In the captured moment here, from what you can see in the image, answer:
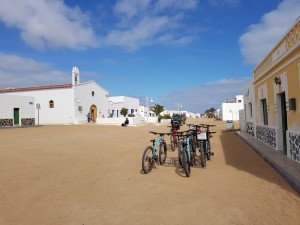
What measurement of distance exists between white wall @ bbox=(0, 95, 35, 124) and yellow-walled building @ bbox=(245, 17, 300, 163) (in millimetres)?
24326

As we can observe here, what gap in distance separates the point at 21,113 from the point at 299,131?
28.7 metres

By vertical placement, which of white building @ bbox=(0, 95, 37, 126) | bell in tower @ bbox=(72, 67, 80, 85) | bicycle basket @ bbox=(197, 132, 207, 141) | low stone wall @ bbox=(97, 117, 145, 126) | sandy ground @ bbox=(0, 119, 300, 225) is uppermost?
bell in tower @ bbox=(72, 67, 80, 85)

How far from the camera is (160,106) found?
5609 cm

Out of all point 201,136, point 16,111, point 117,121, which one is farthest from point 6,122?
point 201,136

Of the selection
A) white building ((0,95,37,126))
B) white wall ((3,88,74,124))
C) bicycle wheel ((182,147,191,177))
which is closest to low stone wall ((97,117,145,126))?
white wall ((3,88,74,124))

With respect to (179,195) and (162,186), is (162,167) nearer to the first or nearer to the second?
(162,186)

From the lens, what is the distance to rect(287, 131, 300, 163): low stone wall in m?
7.03

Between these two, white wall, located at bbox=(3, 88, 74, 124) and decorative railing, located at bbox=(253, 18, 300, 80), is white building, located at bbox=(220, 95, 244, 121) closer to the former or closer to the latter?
white wall, located at bbox=(3, 88, 74, 124)

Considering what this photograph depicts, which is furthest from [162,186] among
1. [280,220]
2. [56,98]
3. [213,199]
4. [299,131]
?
[56,98]

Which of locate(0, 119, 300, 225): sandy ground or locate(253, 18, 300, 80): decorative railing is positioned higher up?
locate(253, 18, 300, 80): decorative railing

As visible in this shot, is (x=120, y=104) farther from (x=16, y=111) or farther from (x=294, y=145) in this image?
(x=294, y=145)

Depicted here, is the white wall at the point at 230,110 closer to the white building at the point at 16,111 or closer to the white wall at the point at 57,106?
the white wall at the point at 57,106

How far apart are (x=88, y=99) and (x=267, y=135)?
3058 cm

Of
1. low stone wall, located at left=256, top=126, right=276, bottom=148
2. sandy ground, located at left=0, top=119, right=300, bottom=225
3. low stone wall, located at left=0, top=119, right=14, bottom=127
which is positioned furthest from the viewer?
low stone wall, located at left=0, top=119, right=14, bottom=127
